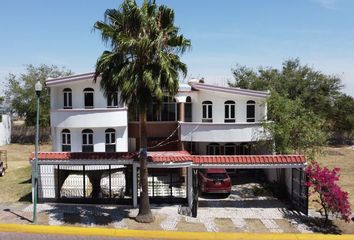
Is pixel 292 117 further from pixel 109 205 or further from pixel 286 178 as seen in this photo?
pixel 109 205

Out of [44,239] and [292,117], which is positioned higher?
[292,117]

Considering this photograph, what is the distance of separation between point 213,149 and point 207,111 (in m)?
3.39

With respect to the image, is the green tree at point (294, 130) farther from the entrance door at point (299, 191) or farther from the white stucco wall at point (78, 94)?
the white stucco wall at point (78, 94)

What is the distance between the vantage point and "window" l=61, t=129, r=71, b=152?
A: 28.3 meters

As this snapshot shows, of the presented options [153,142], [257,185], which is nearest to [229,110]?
[257,185]

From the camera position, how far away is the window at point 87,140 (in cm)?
2819

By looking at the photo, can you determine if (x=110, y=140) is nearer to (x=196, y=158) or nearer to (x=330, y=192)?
(x=196, y=158)

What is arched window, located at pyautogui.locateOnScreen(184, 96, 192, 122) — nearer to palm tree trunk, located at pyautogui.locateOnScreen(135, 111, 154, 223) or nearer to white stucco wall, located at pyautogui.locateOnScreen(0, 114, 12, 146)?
palm tree trunk, located at pyautogui.locateOnScreen(135, 111, 154, 223)

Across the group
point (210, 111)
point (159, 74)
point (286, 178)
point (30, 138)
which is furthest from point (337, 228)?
point (30, 138)

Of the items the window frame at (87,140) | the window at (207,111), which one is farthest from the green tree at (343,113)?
the window frame at (87,140)

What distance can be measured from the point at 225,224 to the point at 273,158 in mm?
4861

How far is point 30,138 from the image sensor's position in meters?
56.5

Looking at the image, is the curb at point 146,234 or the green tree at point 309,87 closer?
the curb at point 146,234

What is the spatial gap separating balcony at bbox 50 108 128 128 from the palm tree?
9.12m
